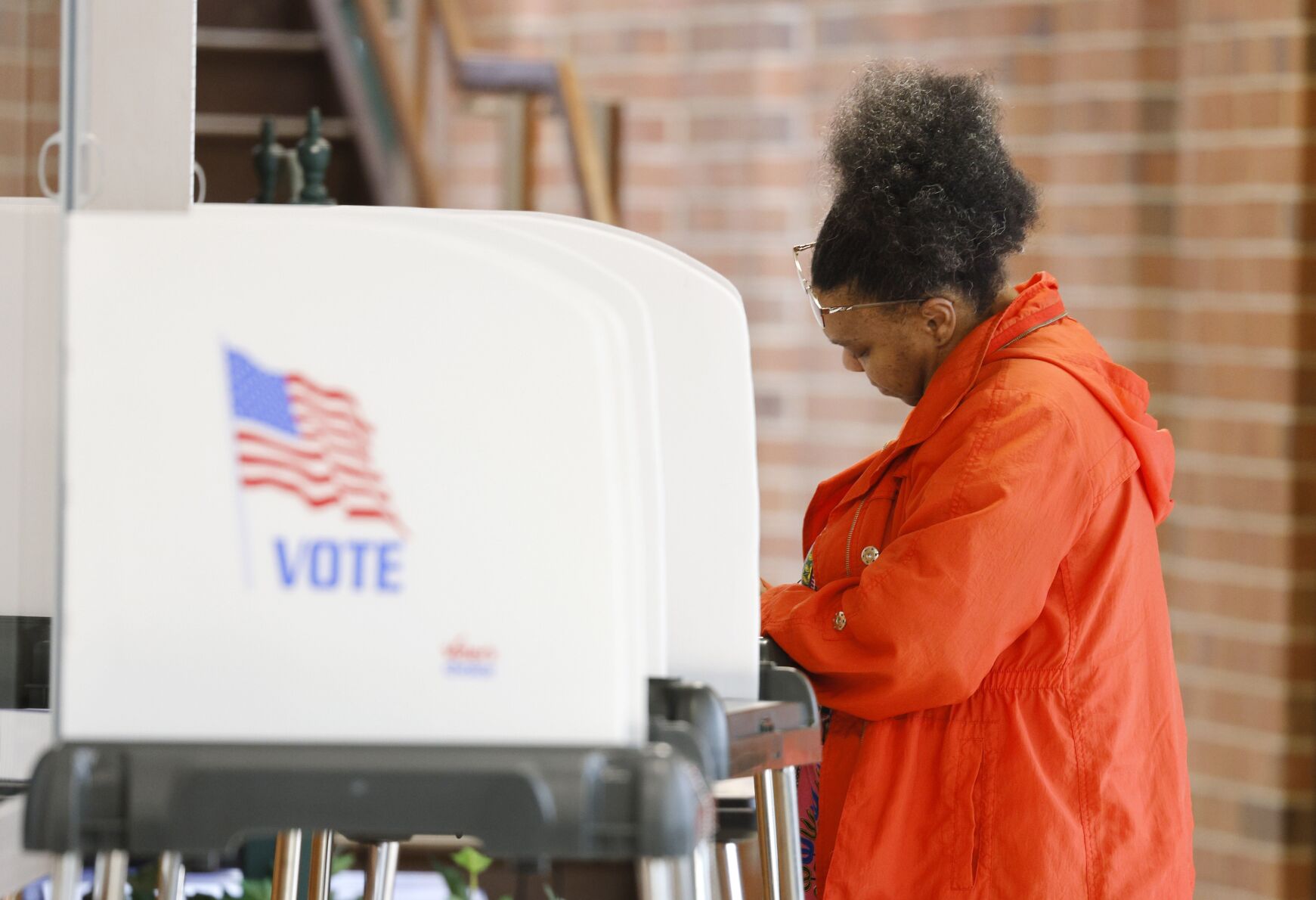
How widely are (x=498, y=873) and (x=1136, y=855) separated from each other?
1.34 m

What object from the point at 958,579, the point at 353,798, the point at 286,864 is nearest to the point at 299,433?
the point at 353,798

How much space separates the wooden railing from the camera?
3.02m

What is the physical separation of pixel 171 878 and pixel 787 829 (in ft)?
1.65

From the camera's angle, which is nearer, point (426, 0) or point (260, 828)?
point (260, 828)

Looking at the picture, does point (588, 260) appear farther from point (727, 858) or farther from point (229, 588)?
point (727, 858)

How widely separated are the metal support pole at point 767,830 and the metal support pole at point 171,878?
49 centimetres

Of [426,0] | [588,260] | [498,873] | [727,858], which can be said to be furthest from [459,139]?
[588,260]

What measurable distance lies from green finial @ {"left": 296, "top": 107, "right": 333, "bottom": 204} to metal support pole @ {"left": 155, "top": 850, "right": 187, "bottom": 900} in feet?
3.45

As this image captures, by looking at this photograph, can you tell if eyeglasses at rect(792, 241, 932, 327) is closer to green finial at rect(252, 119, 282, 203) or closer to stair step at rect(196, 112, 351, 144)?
green finial at rect(252, 119, 282, 203)

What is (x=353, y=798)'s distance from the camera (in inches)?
32.6

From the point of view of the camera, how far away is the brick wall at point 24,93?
4.19 feet

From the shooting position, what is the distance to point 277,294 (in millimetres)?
843

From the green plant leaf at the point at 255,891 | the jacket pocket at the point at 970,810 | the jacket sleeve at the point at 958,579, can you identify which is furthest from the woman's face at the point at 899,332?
the green plant leaf at the point at 255,891

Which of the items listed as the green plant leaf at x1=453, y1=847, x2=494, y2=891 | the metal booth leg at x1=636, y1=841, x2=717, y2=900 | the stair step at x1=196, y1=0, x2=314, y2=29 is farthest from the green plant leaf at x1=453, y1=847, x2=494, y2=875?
the stair step at x1=196, y1=0, x2=314, y2=29
